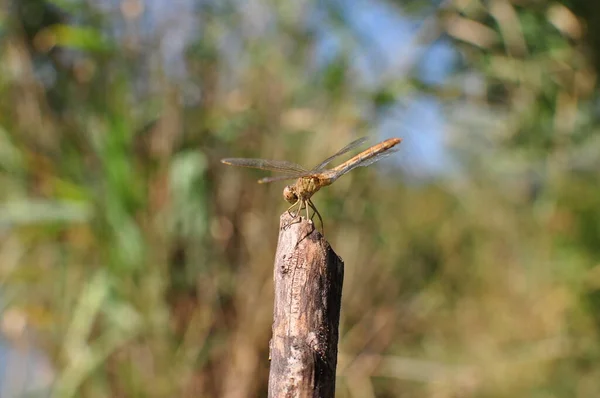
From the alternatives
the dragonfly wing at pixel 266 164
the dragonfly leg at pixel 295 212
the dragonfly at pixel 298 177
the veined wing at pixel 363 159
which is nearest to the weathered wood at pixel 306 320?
the dragonfly leg at pixel 295 212

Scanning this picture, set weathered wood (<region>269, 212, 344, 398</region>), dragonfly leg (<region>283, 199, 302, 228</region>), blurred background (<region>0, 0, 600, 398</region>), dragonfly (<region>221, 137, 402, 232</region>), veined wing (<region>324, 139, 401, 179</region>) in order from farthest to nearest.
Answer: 1. blurred background (<region>0, 0, 600, 398</region>)
2. veined wing (<region>324, 139, 401, 179</region>)
3. dragonfly (<region>221, 137, 402, 232</region>)
4. dragonfly leg (<region>283, 199, 302, 228</region>)
5. weathered wood (<region>269, 212, 344, 398</region>)

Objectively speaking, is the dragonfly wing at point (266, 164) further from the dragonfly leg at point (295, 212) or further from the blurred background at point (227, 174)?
the blurred background at point (227, 174)

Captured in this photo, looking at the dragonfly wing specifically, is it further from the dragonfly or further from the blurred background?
the blurred background

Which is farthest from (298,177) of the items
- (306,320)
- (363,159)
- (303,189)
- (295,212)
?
(306,320)

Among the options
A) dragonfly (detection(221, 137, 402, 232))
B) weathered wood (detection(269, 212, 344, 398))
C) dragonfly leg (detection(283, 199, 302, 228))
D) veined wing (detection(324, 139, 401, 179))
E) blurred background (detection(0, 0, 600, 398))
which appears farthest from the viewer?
blurred background (detection(0, 0, 600, 398))

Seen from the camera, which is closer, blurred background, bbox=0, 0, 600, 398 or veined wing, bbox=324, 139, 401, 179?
veined wing, bbox=324, 139, 401, 179

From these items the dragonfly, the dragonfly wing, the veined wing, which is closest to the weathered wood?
the dragonfly
